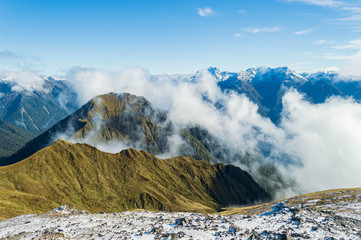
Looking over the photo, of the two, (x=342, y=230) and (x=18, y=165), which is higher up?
(x=18, y=165)

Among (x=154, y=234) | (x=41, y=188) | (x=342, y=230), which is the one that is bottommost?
(x=342, y=230)

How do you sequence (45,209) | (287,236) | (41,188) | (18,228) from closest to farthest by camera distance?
1. (287,236)
2. (18,228)
3. (45,209)
4. (41,188)

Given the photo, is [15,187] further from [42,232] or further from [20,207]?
[42,232]

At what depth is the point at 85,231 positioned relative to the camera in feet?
136

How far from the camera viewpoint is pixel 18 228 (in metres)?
45.7

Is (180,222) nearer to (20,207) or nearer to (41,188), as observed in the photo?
(20,207)

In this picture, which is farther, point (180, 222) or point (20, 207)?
point (20, 207)

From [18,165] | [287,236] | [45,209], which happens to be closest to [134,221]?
[287,236]

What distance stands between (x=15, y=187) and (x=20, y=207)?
160 feet

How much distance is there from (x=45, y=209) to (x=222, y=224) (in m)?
153

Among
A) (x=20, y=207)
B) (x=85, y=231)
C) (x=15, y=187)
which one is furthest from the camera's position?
(x=15, y=187)

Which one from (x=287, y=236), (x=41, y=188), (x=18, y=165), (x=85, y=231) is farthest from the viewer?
(x=18, y=165)

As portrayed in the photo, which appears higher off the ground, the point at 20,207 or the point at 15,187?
the point at 15,187

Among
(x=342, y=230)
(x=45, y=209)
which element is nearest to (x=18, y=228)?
(x=342, y=230)
